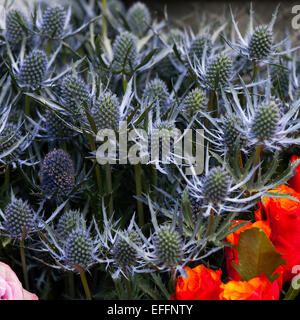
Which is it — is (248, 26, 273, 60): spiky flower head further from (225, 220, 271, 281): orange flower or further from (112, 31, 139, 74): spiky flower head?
(225, 220, 271, 281): orange flower

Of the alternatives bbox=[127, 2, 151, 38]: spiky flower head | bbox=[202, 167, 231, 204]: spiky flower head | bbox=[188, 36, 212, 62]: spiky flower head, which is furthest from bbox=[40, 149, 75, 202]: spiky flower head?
bbox=[127, 2, 151, 38]: spiky flower head

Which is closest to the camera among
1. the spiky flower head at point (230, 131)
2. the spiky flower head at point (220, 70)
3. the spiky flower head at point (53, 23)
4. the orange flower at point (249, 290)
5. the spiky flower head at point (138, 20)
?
the orange flower at point (249, 290)

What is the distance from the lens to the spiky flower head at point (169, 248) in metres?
0.54

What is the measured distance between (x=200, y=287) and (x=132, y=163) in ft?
0.61

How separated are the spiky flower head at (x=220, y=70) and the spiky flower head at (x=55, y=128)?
0.23 metres

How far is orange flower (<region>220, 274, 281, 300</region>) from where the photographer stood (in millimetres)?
525

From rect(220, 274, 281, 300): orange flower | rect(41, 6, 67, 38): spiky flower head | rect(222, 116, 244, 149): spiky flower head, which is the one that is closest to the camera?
rect(220, 274, 281, 300): orange flower

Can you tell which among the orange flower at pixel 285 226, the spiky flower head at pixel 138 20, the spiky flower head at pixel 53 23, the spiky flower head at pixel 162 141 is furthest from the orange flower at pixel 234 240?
the spiky flower head at pixel 138 20

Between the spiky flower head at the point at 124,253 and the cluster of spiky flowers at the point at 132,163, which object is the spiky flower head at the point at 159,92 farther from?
the spiky flower head at the point at 124,253

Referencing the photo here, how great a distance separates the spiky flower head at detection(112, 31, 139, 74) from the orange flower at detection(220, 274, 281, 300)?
0.41m

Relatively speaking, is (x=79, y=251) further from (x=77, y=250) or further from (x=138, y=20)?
(x=138, y=20)

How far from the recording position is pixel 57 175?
26.9 inches

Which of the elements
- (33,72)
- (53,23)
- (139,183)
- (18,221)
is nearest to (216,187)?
(139,183)
